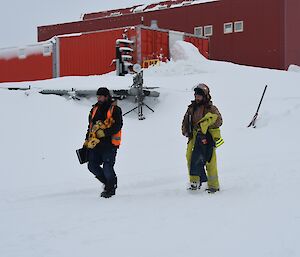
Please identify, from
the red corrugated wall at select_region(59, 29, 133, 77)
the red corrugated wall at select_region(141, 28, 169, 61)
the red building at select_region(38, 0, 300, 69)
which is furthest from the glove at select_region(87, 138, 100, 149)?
the red building at select_region(38, 0, 300, 69)

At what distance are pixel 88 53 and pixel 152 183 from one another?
16887mm

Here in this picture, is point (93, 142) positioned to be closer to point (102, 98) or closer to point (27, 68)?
point (102, 98)

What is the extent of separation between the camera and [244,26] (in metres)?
30.0

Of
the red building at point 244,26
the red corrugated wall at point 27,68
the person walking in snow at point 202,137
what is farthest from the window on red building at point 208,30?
the person walking in snow at point 202,137

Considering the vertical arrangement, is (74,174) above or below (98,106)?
below

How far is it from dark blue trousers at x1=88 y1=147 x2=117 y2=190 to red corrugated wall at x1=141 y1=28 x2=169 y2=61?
16.3 m

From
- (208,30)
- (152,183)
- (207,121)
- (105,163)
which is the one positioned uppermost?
(208,30)

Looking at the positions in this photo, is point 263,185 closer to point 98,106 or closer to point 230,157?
point 98,106

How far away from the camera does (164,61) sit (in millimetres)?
23812

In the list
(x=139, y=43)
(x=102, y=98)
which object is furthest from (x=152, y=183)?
(x=139, y=43)

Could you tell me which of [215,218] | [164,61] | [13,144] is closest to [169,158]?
[13,144]

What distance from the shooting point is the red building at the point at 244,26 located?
29.0 meters

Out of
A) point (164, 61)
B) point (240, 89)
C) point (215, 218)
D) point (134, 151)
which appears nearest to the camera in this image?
point (215, 218)

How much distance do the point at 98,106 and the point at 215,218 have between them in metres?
2.41
